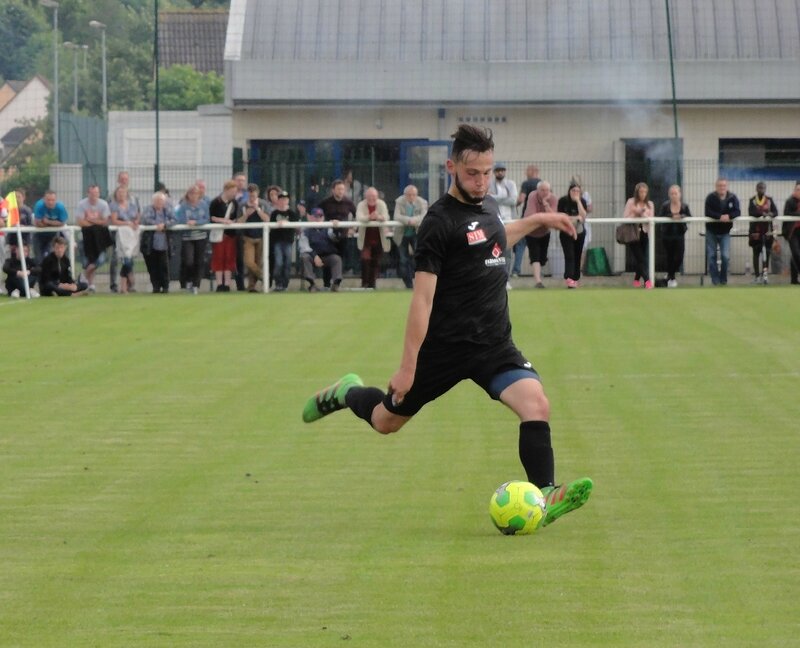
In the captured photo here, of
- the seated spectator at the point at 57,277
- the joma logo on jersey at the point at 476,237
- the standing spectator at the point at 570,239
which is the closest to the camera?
the joma logo on jersey at the point at 476,237

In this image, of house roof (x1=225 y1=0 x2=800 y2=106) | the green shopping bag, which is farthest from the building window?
the green shopping bag

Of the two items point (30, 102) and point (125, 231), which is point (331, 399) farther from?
point (30, 102)

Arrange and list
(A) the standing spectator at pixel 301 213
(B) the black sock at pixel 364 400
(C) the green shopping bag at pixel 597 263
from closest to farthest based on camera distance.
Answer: (B) the black sock at pixel 364 400
(A) the standing spectator at pixel 301 213
(C) the green shopping bag at pixel 597 263

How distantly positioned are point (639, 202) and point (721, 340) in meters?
11.0

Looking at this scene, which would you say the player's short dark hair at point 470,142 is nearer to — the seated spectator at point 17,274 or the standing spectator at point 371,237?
the seated spectator at point 17,274

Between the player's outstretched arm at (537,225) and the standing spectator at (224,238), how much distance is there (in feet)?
63.5

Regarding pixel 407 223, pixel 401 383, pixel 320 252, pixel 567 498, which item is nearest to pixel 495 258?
pixel 401 383

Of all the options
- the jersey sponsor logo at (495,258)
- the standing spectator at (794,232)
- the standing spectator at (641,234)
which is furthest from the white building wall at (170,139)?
the jersey sponsor logo at (495,258)

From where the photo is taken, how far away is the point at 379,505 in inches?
336

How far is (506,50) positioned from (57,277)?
12.8 m

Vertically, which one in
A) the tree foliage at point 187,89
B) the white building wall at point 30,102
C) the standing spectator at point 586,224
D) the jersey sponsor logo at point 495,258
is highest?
the white building wall at point 30,102

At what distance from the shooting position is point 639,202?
28.2 meters

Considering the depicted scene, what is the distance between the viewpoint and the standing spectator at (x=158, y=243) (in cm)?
2714

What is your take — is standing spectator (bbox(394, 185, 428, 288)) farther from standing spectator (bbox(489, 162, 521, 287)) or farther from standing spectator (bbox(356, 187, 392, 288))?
standing spectator (bbox(489, 162, 521, 287))
